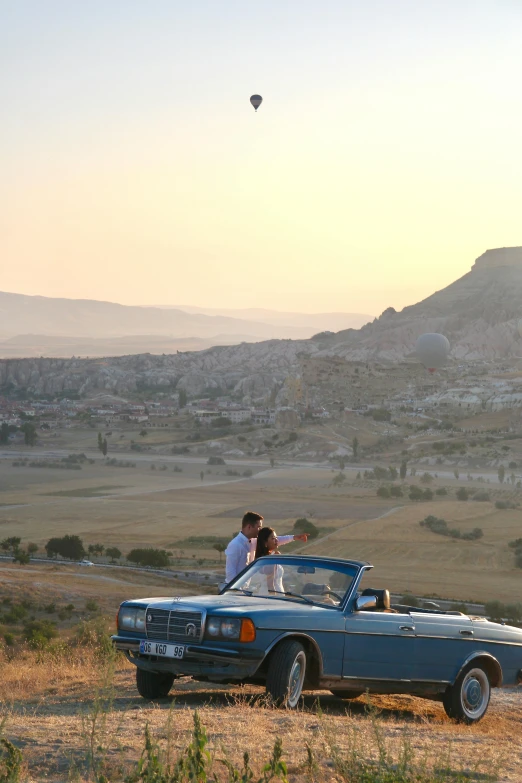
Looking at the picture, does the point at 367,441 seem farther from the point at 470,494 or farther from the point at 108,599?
the point at 108,599

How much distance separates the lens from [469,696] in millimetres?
9211

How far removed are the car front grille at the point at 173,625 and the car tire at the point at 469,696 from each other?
255cm

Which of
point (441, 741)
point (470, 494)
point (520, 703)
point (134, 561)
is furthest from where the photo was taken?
point (470, 494)

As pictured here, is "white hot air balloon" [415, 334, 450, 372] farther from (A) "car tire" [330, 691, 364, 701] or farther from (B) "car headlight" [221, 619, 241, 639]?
(B) "car headlight" [221, 619, 241, 639]

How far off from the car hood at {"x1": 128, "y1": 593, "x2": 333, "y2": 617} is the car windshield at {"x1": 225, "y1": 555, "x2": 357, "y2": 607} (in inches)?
4.7

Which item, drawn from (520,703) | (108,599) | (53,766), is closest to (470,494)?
(108,599)

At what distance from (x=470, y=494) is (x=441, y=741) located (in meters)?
70.5

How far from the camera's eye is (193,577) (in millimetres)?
42688

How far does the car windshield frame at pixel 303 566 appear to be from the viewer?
28.5 ft

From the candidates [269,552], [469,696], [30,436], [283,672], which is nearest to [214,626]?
[283,672]

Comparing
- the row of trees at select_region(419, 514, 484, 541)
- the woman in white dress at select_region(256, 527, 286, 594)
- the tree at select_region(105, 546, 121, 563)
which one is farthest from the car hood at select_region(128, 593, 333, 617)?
the row of trees at select_region(419, 514, 484, 541)

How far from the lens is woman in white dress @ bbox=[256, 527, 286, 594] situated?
8.98m

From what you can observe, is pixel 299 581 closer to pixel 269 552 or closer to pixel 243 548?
pixel 269 552

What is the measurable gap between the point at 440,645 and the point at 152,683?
2.55 metres
